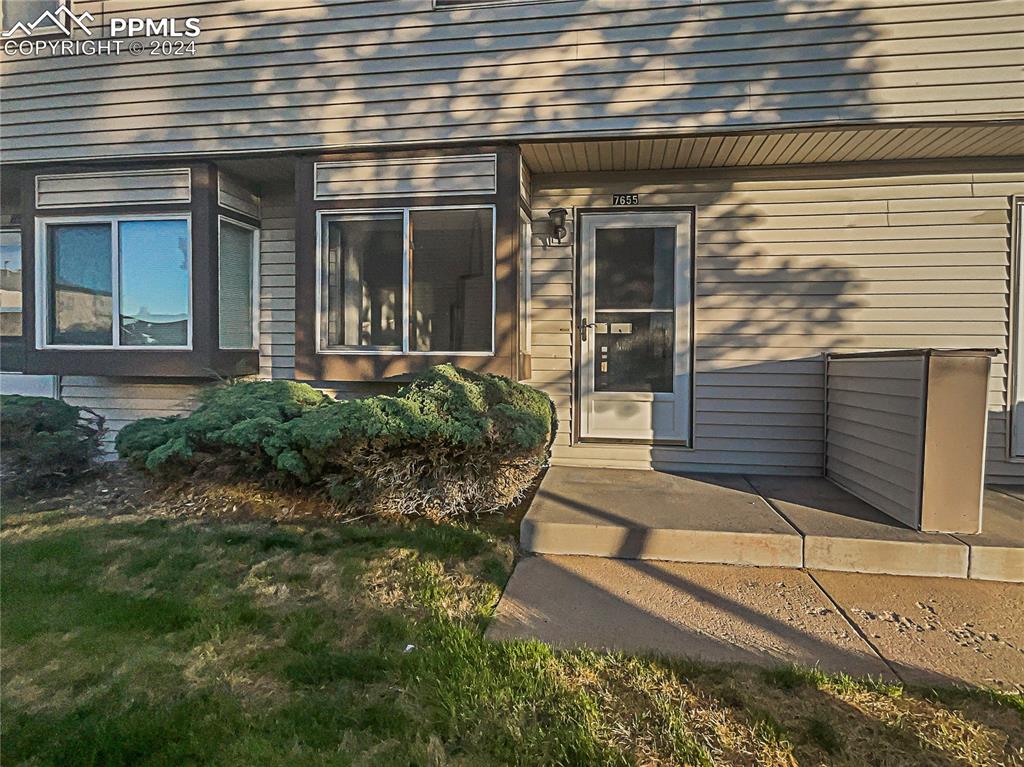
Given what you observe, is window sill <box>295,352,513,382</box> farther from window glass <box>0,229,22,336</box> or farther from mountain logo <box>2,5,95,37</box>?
window glass <box>0,229,22,336</box>

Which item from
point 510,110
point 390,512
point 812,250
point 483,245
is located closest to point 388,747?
point 390,512

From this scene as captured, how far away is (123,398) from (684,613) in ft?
18.4

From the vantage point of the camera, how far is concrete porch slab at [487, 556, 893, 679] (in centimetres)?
213

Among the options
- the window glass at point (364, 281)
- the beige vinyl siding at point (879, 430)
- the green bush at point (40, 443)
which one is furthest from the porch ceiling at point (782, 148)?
the green bush at point (40, 443)

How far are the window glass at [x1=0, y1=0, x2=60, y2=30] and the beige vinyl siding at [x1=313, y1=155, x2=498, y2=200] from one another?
3.08m

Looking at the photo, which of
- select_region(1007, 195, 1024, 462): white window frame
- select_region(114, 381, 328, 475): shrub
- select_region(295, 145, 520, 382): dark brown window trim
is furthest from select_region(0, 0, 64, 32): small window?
select_region(1007, 195, 1024, 462): white window frame

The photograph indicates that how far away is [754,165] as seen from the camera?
4.47 metres

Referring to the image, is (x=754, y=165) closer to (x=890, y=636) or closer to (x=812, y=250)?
(x=812, y=250)

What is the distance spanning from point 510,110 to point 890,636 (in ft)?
13.3

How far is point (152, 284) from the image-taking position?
4789mm

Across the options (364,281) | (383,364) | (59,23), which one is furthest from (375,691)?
(59,23)

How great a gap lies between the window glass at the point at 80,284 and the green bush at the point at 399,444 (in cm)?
174

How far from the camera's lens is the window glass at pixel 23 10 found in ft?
15.5

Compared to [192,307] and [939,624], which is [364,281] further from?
[939,624]
